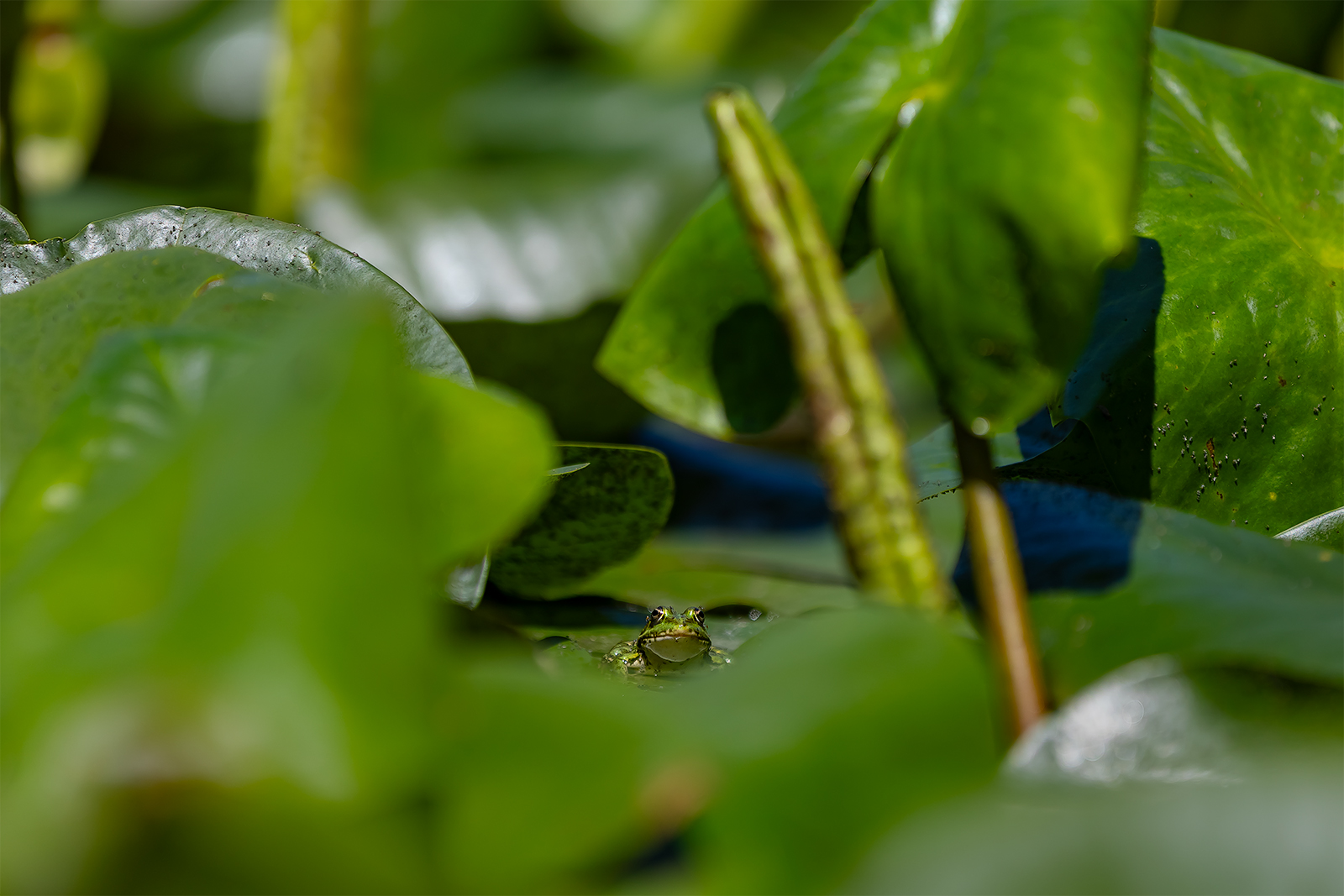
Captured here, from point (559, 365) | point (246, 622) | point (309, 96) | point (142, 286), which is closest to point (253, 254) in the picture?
point (142, 286)

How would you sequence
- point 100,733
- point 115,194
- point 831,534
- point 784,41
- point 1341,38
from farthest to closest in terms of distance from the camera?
point 784,41 → point 1341,38 → point 115,194 → point 831,534 → point 100,733

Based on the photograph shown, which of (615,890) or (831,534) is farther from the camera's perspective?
(831,534)

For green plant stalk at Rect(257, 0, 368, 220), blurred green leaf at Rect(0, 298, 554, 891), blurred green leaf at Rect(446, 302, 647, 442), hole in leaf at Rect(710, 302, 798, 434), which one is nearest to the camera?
blurred green leaf at Rect(0, 298, 554, 891)

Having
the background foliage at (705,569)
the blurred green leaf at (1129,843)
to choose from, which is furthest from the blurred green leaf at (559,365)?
the blurred green leaf at (1129,843)

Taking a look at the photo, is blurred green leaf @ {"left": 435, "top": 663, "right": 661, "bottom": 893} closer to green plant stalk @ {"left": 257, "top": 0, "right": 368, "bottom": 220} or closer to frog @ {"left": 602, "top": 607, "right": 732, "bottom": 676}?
frog @ {"left": 602, "top": 607, "right": 732, "bottom": 676}

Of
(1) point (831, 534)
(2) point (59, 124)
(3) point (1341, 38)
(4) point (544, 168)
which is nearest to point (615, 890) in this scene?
(1) point (831, 534)

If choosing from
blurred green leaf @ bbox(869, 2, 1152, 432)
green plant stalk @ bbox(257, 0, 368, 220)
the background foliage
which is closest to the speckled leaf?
the background foliage

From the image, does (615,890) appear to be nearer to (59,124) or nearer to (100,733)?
(100,733)
